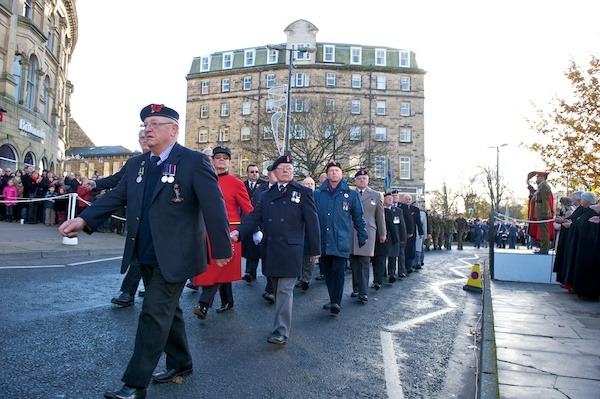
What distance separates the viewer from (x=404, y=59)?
57094mm

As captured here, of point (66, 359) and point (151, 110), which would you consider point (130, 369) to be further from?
point (151, 110)

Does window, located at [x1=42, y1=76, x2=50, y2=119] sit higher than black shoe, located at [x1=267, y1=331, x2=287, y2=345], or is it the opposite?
window, located at [x1=42, y1=76, x2=50, y2=119]

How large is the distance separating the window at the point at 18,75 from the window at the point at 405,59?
4193 cm

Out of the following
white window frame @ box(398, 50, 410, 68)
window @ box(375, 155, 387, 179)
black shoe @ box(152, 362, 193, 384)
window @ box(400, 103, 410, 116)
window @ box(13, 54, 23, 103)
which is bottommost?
black shoe @ box(152, 362, 193, 384)

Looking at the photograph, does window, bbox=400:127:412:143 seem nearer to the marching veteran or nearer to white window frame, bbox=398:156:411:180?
white window frame, bbox=398:156:411:180

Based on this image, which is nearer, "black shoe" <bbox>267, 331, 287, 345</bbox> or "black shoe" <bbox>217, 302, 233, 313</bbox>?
"black shoe" <bbox>267, 331, 287, 345</bbox>

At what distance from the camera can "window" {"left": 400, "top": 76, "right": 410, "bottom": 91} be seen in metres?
55.7

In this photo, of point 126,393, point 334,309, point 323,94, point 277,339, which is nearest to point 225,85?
point 323,94

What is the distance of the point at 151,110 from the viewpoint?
365cm

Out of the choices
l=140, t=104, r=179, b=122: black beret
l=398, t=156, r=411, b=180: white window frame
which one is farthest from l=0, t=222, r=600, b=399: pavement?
l=398, t=156, r=411, b=180: white window frame

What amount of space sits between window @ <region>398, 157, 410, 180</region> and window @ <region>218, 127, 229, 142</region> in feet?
68.2

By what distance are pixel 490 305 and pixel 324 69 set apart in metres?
50.4

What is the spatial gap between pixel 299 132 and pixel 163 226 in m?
37.0

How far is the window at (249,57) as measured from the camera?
5912 cm
